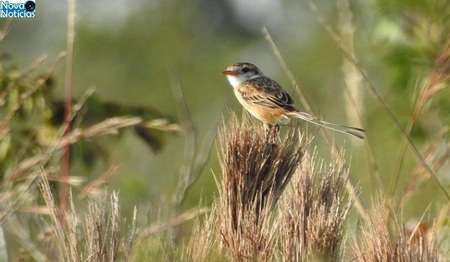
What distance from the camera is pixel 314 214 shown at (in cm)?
494

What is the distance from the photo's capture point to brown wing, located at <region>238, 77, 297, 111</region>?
7.68 m

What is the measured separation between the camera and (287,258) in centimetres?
489

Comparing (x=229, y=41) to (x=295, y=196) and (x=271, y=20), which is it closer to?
(x=271, y=20)

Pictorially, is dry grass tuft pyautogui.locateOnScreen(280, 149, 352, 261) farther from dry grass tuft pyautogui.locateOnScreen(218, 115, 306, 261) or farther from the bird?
the bird

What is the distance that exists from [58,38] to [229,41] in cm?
771

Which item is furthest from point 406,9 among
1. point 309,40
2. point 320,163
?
point 309,40

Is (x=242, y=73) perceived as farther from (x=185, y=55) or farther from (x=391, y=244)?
(x=185, y=55)

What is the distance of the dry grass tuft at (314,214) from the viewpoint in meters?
4.88

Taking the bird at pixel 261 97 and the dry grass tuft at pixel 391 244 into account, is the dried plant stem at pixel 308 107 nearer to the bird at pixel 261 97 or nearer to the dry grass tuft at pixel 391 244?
the dry grass tuft at pixel 391 244

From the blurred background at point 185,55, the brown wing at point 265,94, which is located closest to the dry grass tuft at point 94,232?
the brown wing at point 265,94

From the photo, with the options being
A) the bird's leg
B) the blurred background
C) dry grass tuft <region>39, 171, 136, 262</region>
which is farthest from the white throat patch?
the blurred background
